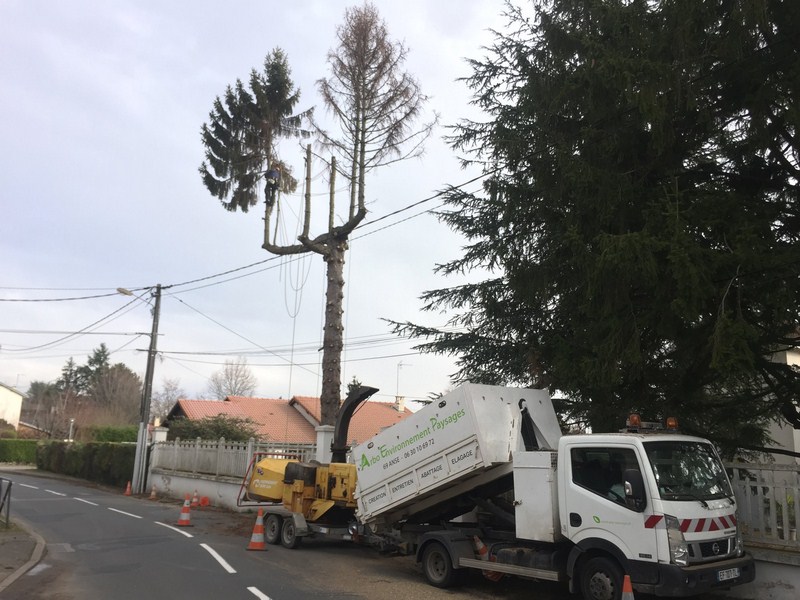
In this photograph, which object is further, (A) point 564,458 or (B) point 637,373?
(B) point 637,373

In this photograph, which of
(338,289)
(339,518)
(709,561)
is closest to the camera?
(709,561)

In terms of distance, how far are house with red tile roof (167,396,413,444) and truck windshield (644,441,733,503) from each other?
103 feet

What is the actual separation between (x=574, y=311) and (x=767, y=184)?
3200mm

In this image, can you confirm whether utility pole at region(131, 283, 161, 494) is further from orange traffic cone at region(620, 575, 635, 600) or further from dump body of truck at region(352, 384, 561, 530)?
orange traffic cone at region(620, 575, 635, 600)

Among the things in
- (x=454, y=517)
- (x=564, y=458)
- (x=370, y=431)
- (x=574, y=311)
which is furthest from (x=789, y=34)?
(x=370, y=431)

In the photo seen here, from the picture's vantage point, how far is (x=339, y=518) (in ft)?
39.4

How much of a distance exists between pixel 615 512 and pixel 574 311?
3.36 meters

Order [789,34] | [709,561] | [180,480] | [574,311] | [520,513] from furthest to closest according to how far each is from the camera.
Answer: [180,480]
[574,311]
[520,513]
[789,34]
[709,561]

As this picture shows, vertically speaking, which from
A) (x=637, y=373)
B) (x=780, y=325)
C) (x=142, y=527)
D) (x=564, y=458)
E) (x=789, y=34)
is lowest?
(x=142, y=527)

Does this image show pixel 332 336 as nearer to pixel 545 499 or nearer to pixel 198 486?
pixel 198 486

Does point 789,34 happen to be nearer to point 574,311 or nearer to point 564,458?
point 574,311

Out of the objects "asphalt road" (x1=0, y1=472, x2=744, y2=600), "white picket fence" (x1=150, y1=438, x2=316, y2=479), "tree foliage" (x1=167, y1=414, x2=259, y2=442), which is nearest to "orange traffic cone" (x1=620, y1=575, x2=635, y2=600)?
"asphalt road" (x1=0, y1=472, x2=744, y2=600)

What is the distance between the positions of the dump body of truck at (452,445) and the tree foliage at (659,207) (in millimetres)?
885

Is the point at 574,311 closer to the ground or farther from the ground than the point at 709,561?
farther from the ground
